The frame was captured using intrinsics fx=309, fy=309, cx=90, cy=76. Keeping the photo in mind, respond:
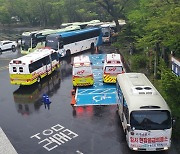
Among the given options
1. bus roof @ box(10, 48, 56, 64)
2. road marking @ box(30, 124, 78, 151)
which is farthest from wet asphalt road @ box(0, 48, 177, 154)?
bus roof @ box(10, 48, 56, 64)

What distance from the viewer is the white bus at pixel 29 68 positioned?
2802cm

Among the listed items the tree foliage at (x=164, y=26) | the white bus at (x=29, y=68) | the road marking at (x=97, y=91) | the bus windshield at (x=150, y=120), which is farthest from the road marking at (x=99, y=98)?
the bus windshield at (x=150, y=120)

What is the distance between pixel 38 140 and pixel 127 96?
19.5 feet

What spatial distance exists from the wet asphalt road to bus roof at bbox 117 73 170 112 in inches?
109

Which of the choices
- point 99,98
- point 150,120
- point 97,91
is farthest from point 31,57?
point 150,120

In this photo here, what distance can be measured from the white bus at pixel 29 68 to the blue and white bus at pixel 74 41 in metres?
8.23

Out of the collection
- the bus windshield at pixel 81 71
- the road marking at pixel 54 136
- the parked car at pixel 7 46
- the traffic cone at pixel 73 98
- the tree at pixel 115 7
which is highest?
the tree at pixel 115 7

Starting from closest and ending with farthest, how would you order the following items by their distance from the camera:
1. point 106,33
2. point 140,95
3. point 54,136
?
point 140,95, point 54,136, point 106,33

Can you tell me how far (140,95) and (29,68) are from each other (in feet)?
47.2

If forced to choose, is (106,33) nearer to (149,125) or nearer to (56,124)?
(56,124)

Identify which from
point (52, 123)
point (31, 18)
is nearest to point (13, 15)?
point (31, 18)

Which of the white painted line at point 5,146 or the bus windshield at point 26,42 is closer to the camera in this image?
the white painted line at point 5,146

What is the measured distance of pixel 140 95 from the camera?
1648 cm

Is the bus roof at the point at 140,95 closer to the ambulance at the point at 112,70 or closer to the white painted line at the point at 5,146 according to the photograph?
the white painted line at the point at 5,146
